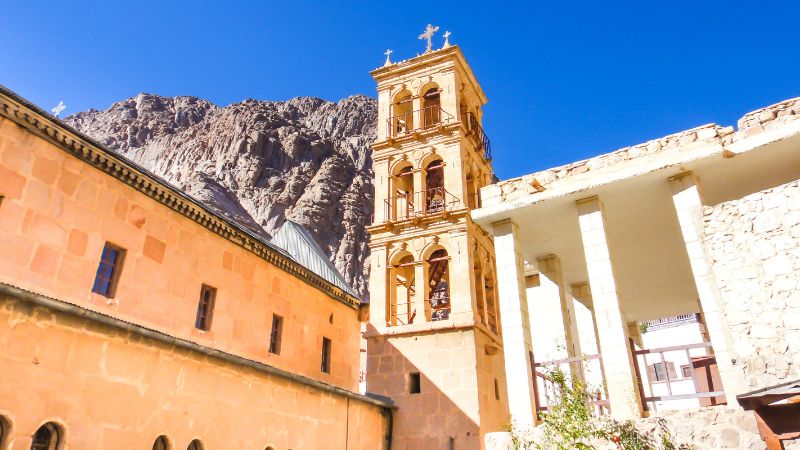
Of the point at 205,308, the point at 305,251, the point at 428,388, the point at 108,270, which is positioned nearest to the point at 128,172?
the point at 108,270

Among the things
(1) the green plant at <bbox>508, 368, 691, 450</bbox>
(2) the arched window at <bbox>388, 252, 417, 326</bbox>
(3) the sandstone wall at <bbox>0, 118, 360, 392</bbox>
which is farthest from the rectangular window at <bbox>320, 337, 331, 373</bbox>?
(1) the green plant at <bbox>508, 368, 691, 450</bbox>

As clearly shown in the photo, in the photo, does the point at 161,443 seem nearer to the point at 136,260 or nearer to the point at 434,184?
the point at 136,260

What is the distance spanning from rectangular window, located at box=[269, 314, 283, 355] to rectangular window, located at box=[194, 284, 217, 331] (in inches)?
91.4

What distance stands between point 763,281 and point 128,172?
1313 cm

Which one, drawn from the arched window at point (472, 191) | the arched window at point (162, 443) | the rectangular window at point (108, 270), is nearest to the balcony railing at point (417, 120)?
the arched window at point (472, 191)

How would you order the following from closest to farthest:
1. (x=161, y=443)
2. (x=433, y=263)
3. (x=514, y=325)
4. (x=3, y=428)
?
(x=3, y=428) → (x=161, y=443) → (x=514, y=325) → (x=433, y=263)

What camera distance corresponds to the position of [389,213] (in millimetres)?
19953

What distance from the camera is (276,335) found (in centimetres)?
1678

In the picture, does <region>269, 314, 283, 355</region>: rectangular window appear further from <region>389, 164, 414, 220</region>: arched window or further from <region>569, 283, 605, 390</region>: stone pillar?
<region>569, 283, 605, 390</region>: stone pillar

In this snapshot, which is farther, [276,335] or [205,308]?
[276,335]

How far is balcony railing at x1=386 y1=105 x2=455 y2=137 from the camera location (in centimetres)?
2081

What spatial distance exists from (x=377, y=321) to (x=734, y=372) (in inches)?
443

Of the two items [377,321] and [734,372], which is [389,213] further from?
[734,372]

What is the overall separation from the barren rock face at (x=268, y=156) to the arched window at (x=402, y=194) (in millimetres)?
29065
